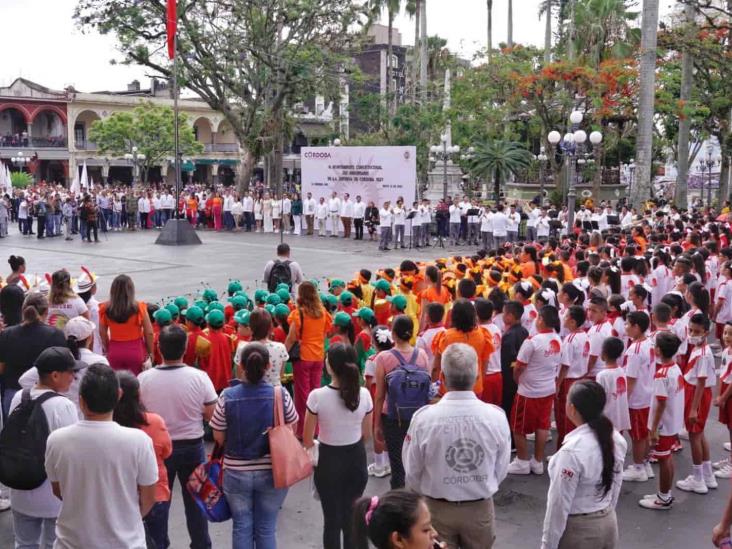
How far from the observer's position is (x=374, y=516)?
2795mm

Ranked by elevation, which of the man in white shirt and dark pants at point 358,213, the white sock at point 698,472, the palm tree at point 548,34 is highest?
the palm tree at point 548,34

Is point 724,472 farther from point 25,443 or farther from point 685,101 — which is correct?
point 685,101

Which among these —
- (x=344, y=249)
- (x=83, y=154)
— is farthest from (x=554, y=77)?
(x=83, y=154)

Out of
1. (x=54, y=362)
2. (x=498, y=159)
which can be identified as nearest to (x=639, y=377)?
(x=54, y=362)

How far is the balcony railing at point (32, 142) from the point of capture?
56.2 meters

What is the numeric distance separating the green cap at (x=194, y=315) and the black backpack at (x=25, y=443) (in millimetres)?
2977

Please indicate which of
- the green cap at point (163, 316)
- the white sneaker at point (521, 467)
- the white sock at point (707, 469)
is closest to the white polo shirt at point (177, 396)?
the green cap at point (163, 316)

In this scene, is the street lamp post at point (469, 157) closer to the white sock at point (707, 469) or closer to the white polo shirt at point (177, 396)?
the white sock at point (707, 469)

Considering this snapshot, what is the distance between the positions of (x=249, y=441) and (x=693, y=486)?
4.37 metres

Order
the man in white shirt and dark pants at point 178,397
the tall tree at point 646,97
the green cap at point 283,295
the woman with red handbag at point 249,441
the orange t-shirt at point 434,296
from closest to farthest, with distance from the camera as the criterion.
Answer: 1. the woman with red handbag at point 249,441
2. the man in white shirt and dark pants at point 178,397
3. the green cap at point 283,295
4. the orange t-shirt at point 434,296
5. the tall tree at point 646,97

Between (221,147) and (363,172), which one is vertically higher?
(221,147)

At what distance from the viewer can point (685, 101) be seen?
26.4 m

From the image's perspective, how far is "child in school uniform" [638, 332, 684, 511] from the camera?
21.2 feet

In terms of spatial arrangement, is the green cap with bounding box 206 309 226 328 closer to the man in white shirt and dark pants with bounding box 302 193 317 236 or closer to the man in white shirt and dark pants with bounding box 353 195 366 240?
the man in white shirt and dark pants with bounding box 353 195 366 240
